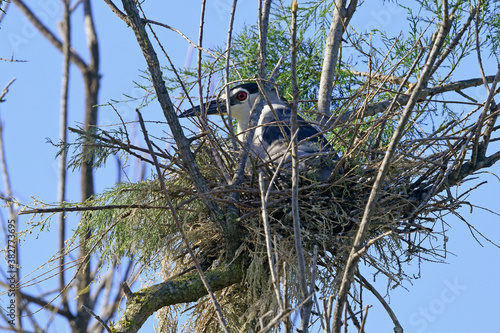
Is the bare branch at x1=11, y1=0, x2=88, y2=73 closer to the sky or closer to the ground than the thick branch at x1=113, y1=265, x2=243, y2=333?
closer to the sky

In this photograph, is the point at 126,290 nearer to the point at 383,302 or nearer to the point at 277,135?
the point at 383,302

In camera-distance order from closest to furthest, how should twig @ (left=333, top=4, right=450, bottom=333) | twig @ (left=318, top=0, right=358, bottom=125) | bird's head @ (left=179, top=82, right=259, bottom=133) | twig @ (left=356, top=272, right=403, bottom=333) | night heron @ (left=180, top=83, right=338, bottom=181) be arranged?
twig @ (left=333, top=4, right=450, bottom=333)
twig @ (left=356, top=272, right=403, bottom=333)
night heron @ (left=180, top=83, right=338, bottom=181)
twig @ (left=318, top=0, right=358, bottom=125)
bird's head @ (left=179, top=82, right=259, bottom=133)

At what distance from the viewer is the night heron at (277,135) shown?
2568 millimetres

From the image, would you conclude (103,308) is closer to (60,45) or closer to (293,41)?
(60,45)

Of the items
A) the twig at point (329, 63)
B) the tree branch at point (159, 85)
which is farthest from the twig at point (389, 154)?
the twig at point (329, 63)

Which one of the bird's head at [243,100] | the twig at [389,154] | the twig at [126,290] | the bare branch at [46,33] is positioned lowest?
the twig at [389,154]

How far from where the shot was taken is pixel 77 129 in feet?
7.23

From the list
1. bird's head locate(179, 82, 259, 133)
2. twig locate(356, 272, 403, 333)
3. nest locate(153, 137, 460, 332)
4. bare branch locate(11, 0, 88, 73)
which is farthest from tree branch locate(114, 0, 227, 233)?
bare branch locate(11, 0, 88, 73)

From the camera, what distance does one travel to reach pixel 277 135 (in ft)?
10.7

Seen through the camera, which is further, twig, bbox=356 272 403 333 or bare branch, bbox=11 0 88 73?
bare branch, bbox=11 0 88 73

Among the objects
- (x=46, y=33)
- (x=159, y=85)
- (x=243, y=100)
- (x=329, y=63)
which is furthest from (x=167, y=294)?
(x=46, y=33)

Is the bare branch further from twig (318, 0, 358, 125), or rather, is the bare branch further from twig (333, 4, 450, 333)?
twig (333, 4, 450, 333)

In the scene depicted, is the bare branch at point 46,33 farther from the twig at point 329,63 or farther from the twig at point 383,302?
the twig at point 383,302

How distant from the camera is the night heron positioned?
2568 mm
